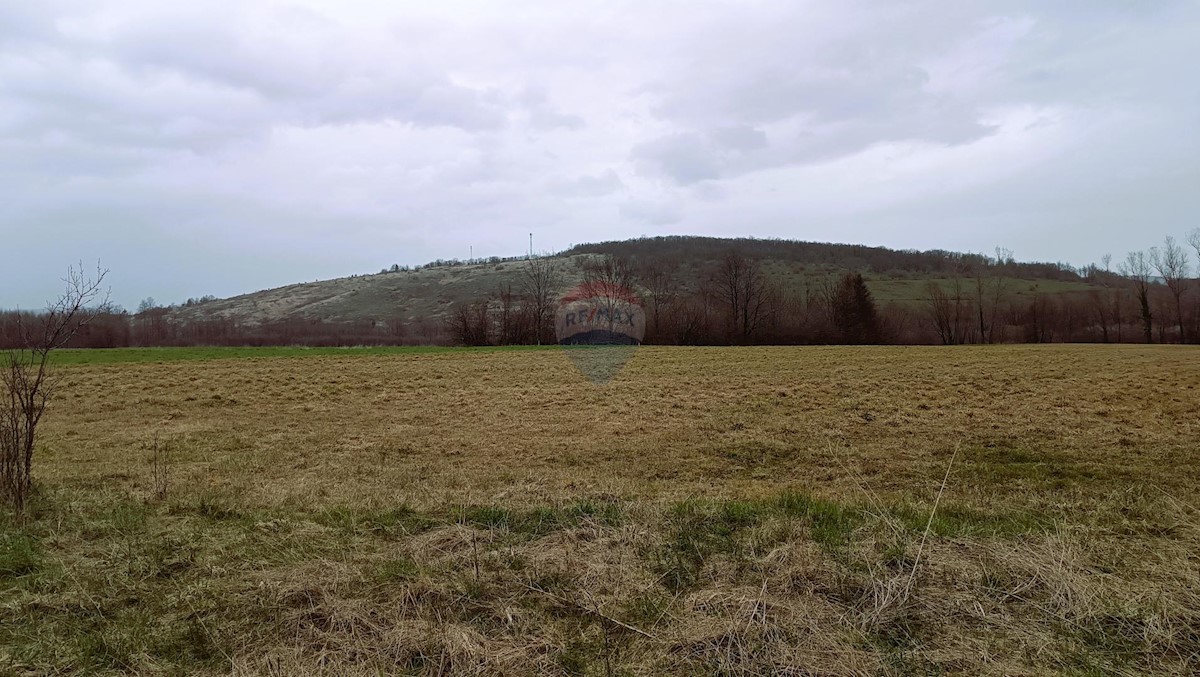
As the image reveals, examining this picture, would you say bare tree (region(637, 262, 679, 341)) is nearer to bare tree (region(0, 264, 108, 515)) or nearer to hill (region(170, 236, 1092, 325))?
hill (region(170, 236, 1092, 325))

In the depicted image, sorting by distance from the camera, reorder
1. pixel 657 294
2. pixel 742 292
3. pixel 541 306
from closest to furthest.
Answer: pixel 541 306 < pixel 657 294 < pixel 742 292

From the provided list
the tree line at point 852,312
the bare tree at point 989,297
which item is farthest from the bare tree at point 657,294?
the bare tree at point 989,297

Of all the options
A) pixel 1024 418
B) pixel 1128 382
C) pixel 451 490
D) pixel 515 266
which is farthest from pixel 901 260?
pixel 451 490

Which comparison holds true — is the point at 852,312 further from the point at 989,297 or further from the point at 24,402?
the point at 24,402

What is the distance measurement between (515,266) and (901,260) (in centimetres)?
8504

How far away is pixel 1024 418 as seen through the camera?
50.3ft

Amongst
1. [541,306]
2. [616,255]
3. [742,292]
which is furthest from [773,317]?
[616,255]

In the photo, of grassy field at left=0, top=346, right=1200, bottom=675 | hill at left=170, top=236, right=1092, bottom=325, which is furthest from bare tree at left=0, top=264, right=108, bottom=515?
hill at left=170, top=236, right=1092, bottom=325

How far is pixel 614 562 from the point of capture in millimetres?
4723

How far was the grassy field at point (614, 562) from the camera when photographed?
353 centimetres

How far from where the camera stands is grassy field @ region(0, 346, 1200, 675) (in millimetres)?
3533

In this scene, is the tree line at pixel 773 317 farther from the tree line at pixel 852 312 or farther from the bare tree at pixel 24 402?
the bare tree at pixel 24 402

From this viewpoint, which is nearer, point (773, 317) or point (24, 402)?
point (24, 402)

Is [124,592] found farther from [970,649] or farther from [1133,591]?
[1133,591]
